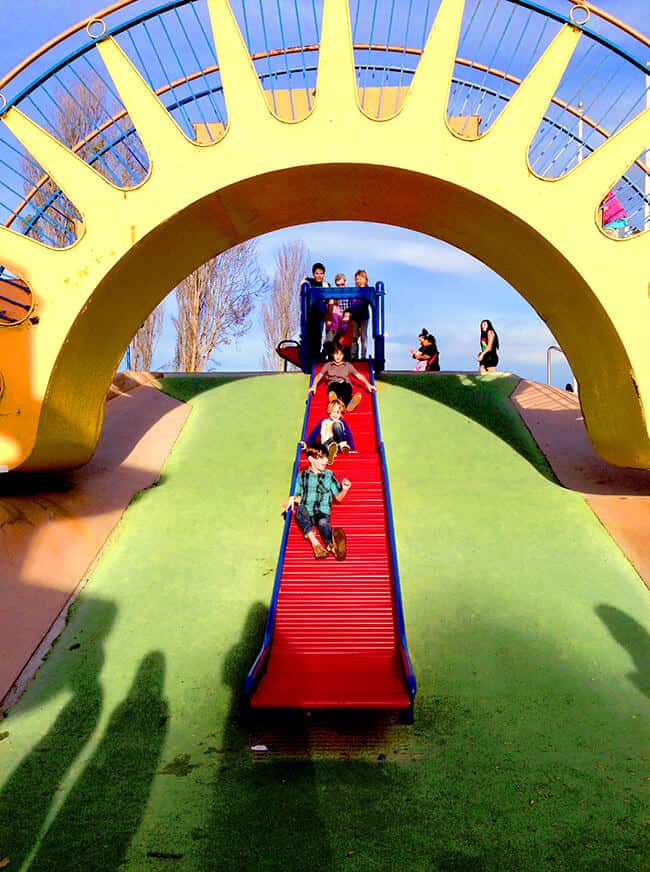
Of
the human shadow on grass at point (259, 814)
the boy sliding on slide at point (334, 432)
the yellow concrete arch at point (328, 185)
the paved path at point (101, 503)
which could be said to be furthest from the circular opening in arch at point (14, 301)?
the human shadow on grass at point (259, 814)

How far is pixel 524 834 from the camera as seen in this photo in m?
4.99

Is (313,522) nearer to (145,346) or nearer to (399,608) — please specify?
(399,608)

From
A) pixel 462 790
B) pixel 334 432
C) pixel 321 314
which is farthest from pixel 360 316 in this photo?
pixel 462 790

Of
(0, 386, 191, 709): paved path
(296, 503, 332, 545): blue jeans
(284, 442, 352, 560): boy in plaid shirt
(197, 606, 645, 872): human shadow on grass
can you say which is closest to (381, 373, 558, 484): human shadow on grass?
(284, 442, 352, 560): boy in plaid shirt

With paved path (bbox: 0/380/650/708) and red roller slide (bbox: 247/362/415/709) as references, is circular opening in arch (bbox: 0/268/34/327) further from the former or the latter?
red roller slide (bbox: 247/362/415/709)

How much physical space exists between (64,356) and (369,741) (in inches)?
250

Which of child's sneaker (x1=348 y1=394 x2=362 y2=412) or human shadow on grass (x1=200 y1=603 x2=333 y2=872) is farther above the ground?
child's sneaker (x1=348 y1=394 x2=362 y2=412)

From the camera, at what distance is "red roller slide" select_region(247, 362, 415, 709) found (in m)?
6.56

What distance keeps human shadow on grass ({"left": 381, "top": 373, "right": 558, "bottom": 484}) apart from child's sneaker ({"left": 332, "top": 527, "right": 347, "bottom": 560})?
15.0 feet

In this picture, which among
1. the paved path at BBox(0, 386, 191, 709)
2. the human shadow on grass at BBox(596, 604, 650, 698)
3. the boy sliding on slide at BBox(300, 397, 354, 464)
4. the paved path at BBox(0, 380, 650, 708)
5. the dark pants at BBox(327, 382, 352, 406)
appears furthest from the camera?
the dark pants at BBox(327, 382, 352, 406)

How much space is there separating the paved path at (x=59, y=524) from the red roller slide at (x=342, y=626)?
249 cm

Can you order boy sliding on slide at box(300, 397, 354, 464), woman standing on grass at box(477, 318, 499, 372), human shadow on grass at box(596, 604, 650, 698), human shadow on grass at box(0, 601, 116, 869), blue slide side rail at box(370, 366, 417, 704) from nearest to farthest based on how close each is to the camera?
human shadow on grass at box(0, 601, 116, 869) → blue slide side rail at box(370, 366, 417, 704) → human shadow on grass at box(596, 604, 650, 698) → boy sliding on slide at box(300, 397, 354, 464) → woman standing on grass at box(477, 318, 499, 372)

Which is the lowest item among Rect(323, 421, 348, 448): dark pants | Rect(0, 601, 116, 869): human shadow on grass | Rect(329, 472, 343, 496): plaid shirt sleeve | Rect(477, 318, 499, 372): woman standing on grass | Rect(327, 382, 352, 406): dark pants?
Rect(0, 601, 116, 869): human shadow on grass

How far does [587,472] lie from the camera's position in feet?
39.1
